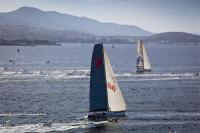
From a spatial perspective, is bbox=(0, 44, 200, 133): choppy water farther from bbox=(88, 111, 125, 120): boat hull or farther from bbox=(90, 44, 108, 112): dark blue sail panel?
bbox=(90, 44, 108, 112): dark blue sail panel

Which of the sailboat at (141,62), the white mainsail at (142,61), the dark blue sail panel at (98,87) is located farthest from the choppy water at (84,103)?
the white mainsail at (142,61)

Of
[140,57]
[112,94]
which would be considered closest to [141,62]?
[140,57]

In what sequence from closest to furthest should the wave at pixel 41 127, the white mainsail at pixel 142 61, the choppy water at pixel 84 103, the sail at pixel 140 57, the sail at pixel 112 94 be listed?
the wave at pixel 41 127, the choppy water at pixel 84 103, the sail at pixel 112 94, the sail at pixel 140 57, the white mainsail at pixel 142 61

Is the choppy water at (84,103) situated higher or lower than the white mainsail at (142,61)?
lower

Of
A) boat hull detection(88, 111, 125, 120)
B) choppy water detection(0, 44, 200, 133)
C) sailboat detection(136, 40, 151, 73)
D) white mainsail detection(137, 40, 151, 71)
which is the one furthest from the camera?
white mainsail detection(137, 40, 151, 71)

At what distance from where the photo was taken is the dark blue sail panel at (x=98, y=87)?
81312 mm

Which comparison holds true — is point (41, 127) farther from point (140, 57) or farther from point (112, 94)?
point (140, 57)

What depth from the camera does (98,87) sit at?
81562 mm

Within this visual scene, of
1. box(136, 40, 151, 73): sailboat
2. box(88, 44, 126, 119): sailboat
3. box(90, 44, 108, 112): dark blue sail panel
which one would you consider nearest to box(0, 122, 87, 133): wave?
box(88, 44, 126, 119): sailboat

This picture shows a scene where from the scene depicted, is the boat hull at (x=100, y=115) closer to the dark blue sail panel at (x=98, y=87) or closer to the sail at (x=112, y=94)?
the dark blue sail panel at (x=98, y=87)

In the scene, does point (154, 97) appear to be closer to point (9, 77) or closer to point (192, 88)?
point (192, 88)

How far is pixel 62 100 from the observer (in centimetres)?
10944

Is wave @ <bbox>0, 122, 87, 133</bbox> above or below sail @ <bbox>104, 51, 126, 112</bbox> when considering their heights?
below

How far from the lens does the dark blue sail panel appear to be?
81.3m
